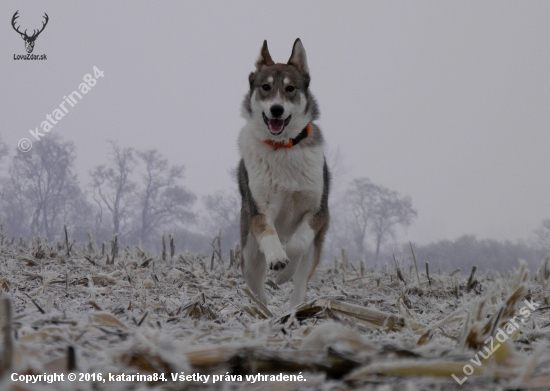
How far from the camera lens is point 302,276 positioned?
5270 millimetres

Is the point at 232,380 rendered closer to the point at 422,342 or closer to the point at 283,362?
the point at 283,362

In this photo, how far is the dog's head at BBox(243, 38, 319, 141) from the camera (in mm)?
5500

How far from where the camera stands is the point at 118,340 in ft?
5.56

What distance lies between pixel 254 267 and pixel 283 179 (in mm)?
981

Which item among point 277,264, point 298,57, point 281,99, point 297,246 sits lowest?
point 277,264

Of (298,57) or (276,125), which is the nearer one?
(276,125)

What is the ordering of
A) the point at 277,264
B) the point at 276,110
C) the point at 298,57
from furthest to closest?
the point at 298,57
the point at 276,110
the point at 277,264

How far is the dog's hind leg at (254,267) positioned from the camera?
5.54 metres

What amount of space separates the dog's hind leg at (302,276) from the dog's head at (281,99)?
4.04 feet

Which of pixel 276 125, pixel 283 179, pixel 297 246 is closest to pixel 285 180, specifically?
pixel 283 179

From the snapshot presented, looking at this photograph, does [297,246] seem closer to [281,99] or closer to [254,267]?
[254,267]

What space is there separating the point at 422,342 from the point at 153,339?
92 centimetres

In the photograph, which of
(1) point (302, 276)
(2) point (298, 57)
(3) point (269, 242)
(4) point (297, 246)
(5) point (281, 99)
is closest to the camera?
(3) point (269, 242)

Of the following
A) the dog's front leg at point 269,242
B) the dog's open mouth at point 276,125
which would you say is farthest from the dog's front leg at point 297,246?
the dog's open mouth at point 276,125
